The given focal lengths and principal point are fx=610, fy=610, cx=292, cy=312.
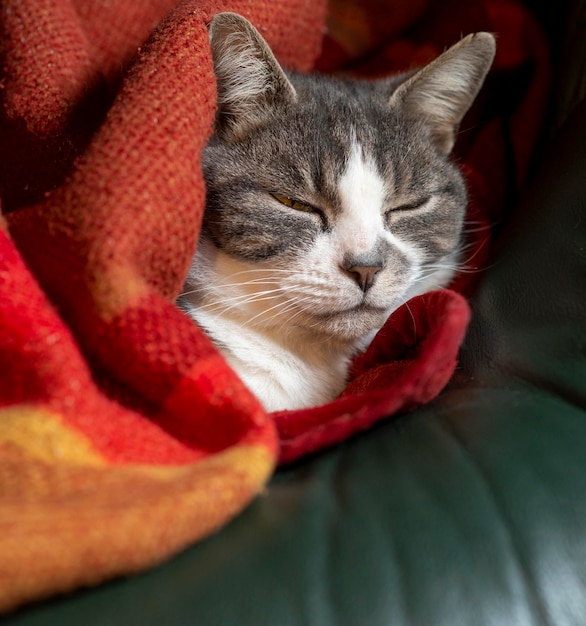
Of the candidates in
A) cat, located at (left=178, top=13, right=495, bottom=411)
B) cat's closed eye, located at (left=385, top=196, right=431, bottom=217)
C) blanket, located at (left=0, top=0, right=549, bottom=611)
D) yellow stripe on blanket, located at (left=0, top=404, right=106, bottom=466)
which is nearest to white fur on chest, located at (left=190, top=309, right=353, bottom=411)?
cat, located at (left=178, top=13, right=495, bottom=411)

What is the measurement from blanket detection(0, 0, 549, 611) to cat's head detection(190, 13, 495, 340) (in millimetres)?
81

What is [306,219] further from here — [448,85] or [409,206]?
[448,85]

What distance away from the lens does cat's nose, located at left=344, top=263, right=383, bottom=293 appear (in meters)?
0.85

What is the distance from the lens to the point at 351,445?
0.70 metres

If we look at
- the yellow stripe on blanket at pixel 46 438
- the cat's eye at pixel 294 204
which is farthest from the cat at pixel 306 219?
the yellow stripe on blanket at pixel 46 438

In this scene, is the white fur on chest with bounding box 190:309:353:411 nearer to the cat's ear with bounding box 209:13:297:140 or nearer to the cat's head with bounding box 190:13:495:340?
the cat's head with bounding box 190:13:495:340

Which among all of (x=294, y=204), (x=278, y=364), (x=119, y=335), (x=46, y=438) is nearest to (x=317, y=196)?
(x=294, y=204)

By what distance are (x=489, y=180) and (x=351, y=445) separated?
806 millimetres

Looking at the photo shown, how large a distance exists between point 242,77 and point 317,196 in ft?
0.76

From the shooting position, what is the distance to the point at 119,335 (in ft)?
2.21

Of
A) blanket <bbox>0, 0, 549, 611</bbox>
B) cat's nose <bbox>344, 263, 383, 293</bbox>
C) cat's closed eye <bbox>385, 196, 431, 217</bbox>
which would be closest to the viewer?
blanket <bbox>0, 0, 549, 611</bbox>

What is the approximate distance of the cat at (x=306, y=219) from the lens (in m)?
0.88

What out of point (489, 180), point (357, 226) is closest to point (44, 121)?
point (357, 226)

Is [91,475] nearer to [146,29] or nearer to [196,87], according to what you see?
[196,87]
